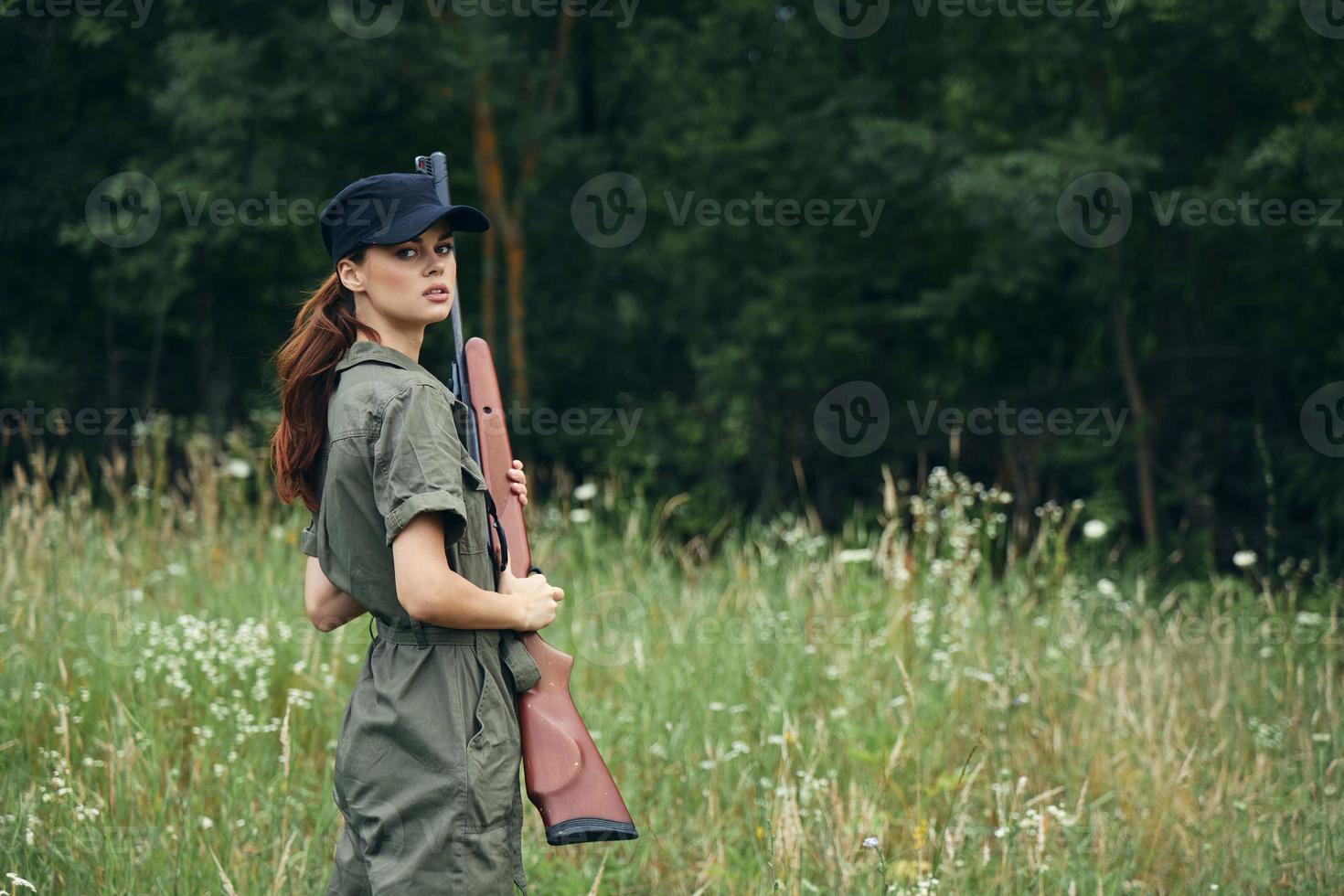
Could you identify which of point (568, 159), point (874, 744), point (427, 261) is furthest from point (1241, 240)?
point (427, 261)

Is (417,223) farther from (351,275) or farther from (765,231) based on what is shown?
(765,231)

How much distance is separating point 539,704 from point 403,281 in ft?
2.58

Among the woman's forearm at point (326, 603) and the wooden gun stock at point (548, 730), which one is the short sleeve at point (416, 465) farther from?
the woman's forearm at point (326, 603)

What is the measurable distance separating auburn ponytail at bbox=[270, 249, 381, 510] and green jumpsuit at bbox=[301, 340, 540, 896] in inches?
2.8

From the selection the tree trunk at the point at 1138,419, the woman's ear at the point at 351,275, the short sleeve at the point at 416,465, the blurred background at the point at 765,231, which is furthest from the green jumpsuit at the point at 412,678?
the tree trunk at the point at 1138,419

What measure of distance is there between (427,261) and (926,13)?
10.4 m

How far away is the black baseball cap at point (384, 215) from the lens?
207 cm

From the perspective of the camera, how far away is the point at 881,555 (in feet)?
16.0

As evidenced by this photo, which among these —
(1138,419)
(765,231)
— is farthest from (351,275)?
(765,231)

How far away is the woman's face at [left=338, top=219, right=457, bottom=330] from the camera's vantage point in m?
2.12

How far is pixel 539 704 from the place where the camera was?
7.00 ft

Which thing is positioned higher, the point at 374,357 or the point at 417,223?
the point at 417,223

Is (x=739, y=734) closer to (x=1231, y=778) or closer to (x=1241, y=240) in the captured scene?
(x=1231, y=778)

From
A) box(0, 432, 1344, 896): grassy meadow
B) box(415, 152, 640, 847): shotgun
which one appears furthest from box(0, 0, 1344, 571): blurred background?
box(415, 152, 640, 847): shotgun
